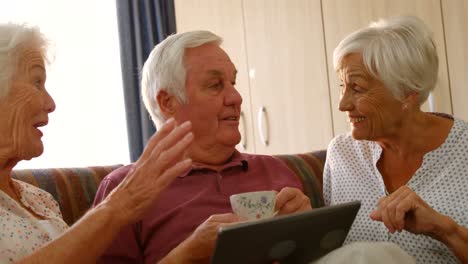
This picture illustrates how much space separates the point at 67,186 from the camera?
1777mm

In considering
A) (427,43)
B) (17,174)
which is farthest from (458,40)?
(17,174)

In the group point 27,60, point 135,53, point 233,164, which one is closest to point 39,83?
point 27,60

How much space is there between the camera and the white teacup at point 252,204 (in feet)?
4.35

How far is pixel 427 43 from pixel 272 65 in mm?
1726

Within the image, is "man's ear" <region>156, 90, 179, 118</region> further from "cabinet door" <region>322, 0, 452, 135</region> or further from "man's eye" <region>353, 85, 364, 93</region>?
"cabinet door" <region>322, 0, 452, 135</region>

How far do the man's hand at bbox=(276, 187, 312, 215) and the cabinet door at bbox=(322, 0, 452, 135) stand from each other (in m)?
1.25

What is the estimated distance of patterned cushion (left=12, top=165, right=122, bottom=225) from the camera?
5.74ft

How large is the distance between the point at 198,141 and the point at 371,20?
54.0 inches

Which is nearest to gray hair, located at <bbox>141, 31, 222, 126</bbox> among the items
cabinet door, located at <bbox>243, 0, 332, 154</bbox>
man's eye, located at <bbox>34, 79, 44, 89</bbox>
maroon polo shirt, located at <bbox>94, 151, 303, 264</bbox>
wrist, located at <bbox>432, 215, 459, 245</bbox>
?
maroon polo shirt, located at <bbox>94, 151, 303, 264</bbox>

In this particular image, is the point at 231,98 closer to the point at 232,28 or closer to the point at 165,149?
the point at 165,149

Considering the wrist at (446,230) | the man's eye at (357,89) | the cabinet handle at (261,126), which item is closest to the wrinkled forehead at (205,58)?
the man's eye at (357,89)

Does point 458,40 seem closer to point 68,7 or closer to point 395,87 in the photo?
point 395,87

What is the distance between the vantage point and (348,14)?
2.98m

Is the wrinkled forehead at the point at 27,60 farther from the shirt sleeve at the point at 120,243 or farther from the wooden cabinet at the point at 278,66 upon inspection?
the wooden cabinet at the point at 278,66
